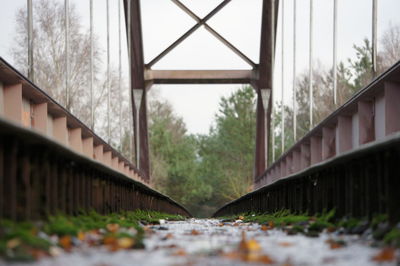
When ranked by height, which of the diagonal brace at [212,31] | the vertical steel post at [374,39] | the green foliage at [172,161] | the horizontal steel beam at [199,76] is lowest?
the green foliage at [172,161]

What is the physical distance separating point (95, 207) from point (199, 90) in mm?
81069

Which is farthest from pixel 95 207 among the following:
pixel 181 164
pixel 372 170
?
pixel 181 164

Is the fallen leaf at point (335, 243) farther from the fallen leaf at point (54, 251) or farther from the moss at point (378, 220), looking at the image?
the fallen leaf at point (54, 251)

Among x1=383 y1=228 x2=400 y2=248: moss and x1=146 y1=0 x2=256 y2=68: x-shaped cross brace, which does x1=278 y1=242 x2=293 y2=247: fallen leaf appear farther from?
x1=146 y1=0 x2=256 y2=68: x-shaped cross brace

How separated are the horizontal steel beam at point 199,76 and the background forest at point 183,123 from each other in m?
4.25

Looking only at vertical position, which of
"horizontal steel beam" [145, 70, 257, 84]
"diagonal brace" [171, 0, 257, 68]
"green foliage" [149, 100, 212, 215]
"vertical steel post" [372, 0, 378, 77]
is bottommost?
"green foliage" [149, 100, 212, 215]

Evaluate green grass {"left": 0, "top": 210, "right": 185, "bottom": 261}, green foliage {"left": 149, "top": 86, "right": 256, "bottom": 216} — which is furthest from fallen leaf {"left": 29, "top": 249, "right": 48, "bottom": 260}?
green foliage {"left": 149, "top": 86, "right": 256, "bottom": 216}

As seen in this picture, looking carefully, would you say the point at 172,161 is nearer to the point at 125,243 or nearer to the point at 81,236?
the point at 81,236

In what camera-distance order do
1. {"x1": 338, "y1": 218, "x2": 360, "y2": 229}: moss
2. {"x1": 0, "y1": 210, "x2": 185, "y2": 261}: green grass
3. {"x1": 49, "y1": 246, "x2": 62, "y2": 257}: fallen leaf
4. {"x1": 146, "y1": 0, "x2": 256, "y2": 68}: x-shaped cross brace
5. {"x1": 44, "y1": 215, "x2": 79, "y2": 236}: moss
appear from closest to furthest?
{"x1": 0, "y1": 210, "x2": 185, "y2": 261}: green grass → {"x1": 49, "y1": 246, "x2": 62, "y2": 257}: fallen leaf → {"x1": 44, "y1": 215, "x2": 79, "y2": 236}: moss → {"x1": 338, "y1": 218, "x2": 360, "y2": 229}: moss → {"x1": 146, "y1": 0, "x2": 256, "y2": 68}: x-shaped cross brace

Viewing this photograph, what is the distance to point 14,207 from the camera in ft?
13.7

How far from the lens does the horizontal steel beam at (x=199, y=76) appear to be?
36.8m

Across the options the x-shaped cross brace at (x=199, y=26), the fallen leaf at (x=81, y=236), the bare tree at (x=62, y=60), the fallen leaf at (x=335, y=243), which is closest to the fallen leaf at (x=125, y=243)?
the fallen leaf at (x=81, y=236)

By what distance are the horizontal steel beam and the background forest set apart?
4.25m

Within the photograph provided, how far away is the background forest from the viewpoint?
3780 centimetres
